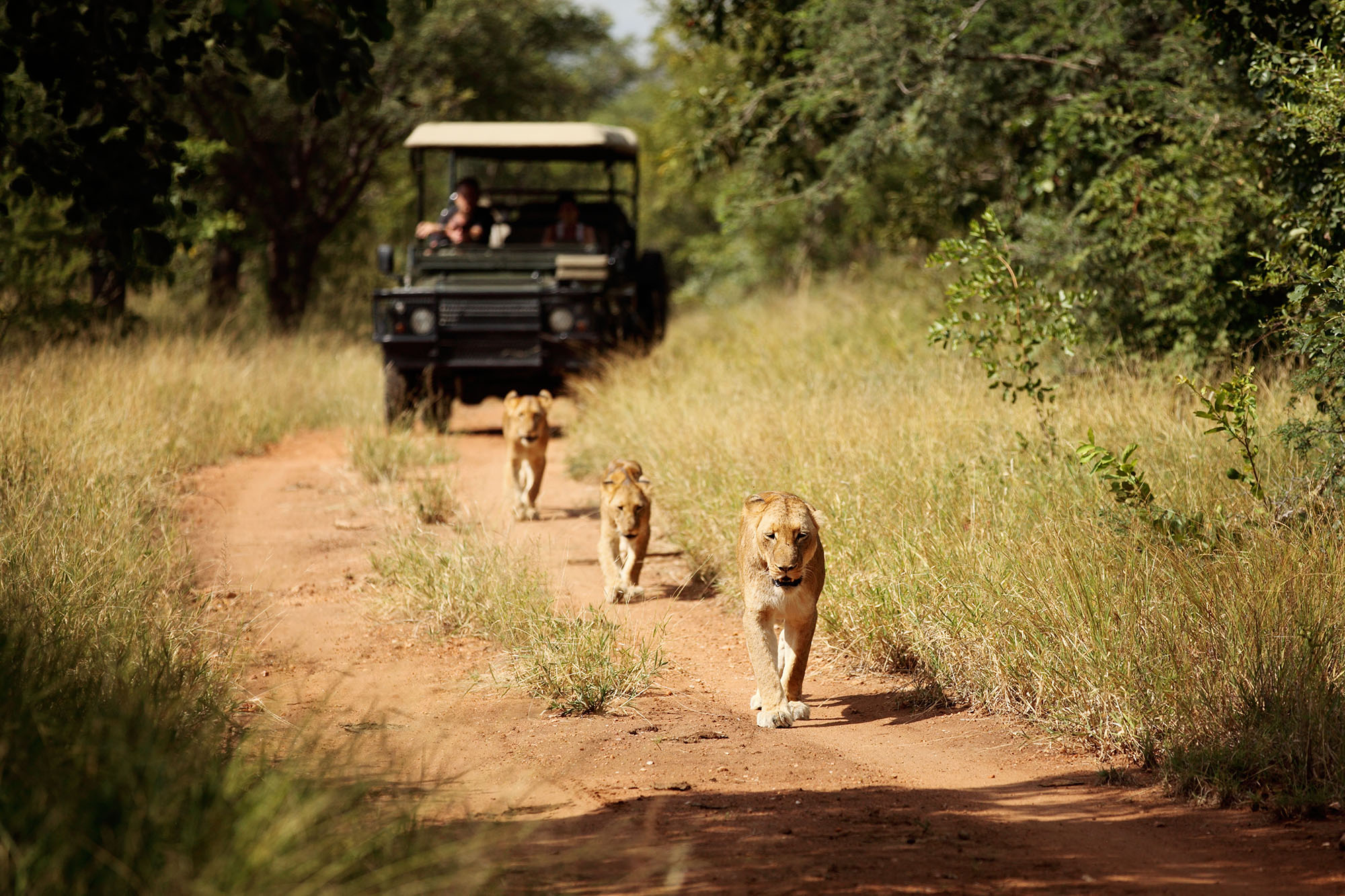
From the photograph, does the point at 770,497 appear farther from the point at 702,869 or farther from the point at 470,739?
the point at 702,869

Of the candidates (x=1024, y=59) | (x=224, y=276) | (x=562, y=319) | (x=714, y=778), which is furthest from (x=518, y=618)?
(x=224, y=276)

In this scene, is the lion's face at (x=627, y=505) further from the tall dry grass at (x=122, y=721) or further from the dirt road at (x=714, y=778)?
the tall dry grass at (x=122, y=721)

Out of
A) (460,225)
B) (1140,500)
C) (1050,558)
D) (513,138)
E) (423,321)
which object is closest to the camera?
(1050,558)

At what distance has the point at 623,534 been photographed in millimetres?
6816

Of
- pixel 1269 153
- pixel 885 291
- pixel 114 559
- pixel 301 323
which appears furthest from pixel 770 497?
pixel 301 323

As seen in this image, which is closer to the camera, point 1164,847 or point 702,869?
point 702,869

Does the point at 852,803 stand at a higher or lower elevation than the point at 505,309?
lower

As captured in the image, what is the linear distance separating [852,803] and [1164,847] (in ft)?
2.91

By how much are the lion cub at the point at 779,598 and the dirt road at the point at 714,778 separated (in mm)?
133

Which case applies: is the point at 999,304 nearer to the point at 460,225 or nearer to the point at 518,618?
the point at 518,618

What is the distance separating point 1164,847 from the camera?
12.4 feet

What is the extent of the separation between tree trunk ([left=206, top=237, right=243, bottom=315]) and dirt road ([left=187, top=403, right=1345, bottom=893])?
42.1 feet

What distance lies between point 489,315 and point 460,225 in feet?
4.88

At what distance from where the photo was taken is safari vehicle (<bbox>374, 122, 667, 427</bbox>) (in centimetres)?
1168
